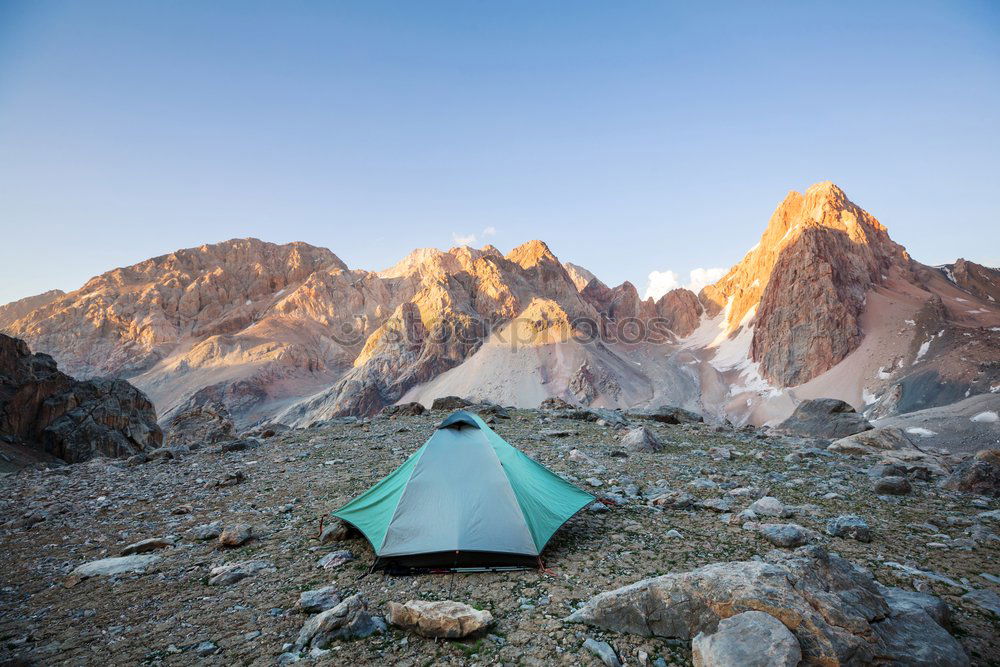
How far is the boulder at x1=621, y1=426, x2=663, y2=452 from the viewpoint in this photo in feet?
47.8

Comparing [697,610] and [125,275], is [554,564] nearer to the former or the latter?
[697,610]

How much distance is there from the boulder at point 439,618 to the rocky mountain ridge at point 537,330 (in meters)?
65.4

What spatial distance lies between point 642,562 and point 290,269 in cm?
15491

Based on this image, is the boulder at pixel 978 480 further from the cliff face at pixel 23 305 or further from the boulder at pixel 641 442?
the cliff face at pixel 23 305

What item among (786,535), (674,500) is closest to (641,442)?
(674,500)

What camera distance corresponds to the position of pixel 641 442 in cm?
1477

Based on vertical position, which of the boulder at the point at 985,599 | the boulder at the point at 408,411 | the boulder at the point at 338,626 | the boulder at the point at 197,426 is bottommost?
the boulder at the point at 197,426

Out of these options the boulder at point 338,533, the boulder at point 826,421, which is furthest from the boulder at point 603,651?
the boulder at point 826,421

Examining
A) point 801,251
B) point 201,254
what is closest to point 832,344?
point 801,251

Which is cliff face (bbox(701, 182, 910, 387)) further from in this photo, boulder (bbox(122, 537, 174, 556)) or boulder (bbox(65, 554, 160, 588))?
boulder (bbox(65, 554, 160, 588))

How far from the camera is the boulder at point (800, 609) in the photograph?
369 cm

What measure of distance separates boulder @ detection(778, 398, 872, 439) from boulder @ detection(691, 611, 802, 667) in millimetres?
21259

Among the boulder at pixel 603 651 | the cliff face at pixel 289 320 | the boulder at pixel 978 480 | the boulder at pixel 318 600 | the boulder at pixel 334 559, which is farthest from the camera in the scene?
the cliff face at pixel 289 320

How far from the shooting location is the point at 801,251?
8281 centimetres
